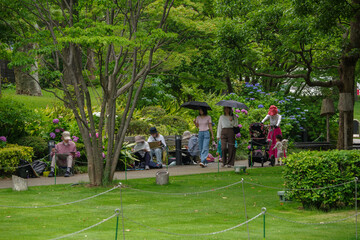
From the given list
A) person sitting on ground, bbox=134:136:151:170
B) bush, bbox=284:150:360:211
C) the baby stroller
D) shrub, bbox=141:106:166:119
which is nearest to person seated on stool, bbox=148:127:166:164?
person sitting on ground, bbox=134:136:151:170

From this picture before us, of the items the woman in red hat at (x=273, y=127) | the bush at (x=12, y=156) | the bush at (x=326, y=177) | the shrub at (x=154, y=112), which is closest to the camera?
the bush at (x=326, y=177)

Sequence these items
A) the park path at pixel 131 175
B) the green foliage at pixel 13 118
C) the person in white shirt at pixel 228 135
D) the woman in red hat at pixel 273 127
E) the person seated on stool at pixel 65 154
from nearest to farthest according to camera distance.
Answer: the park path at pixel 131 175 < the person seated on stool at pixel 65 154 < the green foliage at pixel 13 118 < the person in white shirt at pixel 228 135 < the woman in red hat at pixel 273 127

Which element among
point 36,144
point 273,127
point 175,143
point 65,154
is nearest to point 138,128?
point 175,143

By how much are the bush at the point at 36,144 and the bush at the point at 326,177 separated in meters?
9.12

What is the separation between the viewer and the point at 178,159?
1991 centimetres

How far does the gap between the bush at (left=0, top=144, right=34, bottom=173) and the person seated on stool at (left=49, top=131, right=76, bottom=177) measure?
746 millimetres

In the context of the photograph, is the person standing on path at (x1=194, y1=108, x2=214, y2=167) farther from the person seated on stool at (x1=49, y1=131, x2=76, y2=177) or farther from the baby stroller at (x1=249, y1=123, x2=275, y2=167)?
Result: the person seated on stool at (x1=49, y1=131, x2=76, y2=177)

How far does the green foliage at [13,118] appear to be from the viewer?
57.0 ft

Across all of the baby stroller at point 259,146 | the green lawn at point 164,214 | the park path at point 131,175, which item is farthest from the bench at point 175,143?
the green lawn at point 164,214

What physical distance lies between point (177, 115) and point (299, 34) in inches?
439

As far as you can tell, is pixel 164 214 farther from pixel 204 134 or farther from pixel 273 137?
pixel 273 137

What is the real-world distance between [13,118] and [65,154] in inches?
91.6

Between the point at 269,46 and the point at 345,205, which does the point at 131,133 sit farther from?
the point at 345,205

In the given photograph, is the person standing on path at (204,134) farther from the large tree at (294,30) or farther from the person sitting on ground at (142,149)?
the large tree at (294,30)
